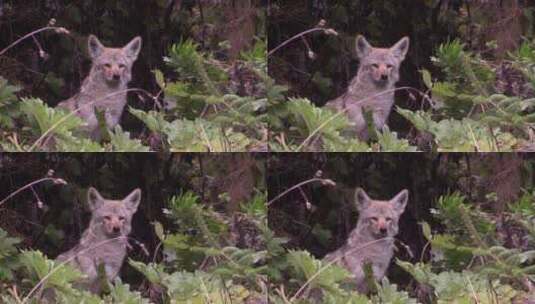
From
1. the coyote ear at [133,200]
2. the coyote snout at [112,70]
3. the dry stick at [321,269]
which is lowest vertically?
the dry stick at [321,269]

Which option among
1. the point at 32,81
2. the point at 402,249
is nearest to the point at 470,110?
the point at 402,249

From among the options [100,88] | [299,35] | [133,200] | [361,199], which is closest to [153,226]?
[133,200]

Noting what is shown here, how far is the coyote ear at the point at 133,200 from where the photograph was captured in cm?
443

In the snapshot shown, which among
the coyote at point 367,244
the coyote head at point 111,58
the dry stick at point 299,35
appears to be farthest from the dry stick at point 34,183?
the coyote at point 367,244

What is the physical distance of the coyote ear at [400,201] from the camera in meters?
4.47

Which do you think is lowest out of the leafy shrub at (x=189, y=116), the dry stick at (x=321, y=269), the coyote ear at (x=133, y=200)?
the dry stick at (x=321, y=269)

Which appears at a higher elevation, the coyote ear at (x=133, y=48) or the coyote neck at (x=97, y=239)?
the coyote ear at (x=133, y=48)

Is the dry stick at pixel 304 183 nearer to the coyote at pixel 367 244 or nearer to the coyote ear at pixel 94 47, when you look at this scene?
the coyote at pixel 367 244

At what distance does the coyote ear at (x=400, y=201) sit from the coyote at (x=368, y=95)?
33 centimetres

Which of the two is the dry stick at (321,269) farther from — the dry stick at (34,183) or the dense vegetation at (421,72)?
the dry stick at (34,183)

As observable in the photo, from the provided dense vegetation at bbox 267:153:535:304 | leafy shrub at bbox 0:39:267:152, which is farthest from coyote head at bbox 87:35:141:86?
dense vegetation at bbox 267:153:535:304

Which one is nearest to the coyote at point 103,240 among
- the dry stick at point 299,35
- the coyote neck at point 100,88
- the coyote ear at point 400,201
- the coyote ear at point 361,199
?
the coyote neck at point 100,88

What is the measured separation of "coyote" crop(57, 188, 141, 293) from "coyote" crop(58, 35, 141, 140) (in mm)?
342

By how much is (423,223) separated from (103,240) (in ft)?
5.23
